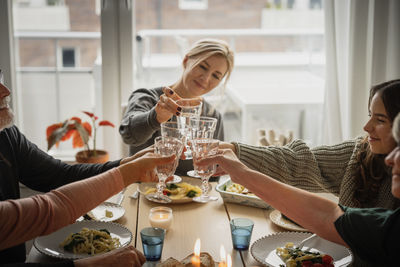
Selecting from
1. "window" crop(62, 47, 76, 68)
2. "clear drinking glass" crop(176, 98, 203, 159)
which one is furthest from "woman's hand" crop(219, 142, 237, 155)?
"window" crop(62, 47, 76, 68)

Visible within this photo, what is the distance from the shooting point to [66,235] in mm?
1792

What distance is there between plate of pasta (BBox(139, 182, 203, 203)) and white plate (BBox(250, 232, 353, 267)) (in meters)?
0.53

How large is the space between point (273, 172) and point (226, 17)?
1.86 meters

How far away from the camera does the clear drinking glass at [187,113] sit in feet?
6.60

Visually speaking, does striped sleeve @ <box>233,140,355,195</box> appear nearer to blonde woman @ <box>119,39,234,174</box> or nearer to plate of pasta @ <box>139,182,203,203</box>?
plate of pasta @ <box>139,182,203,203</box>

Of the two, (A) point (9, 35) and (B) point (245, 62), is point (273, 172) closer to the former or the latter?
(B) point (245, 62)

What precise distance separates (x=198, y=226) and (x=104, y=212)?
39cm

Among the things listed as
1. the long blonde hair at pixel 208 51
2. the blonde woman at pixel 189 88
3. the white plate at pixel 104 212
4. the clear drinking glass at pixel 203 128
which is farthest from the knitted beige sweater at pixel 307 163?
the long blonde hair at pixel 208 51

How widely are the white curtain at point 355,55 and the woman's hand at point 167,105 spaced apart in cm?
136

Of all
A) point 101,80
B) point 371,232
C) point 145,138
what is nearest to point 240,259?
point 371,232

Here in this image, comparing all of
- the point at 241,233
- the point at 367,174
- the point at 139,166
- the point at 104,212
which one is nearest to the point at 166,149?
the point at 139,166

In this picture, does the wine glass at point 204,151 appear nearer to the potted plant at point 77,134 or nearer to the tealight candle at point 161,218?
the tealight candle at point 161,218

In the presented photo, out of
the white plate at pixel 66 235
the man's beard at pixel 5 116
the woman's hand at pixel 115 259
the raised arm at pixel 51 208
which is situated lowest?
the white plate at pixel 66 235

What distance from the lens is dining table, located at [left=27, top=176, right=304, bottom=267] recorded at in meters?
1.73
